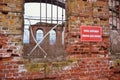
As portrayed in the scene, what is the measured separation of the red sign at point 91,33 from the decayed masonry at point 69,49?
6cm

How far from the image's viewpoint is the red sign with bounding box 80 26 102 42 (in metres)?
4.55

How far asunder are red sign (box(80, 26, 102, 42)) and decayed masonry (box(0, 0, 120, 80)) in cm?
6

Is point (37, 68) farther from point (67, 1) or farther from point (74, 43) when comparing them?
point (67, 1)

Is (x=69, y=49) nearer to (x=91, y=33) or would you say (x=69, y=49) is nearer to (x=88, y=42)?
(x=88, y=42)

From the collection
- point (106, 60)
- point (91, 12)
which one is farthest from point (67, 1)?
point (106, 60)

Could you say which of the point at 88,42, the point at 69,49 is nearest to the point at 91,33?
the point at 88,42

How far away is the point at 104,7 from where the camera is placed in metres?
4.79

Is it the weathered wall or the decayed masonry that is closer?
the decayed masonry

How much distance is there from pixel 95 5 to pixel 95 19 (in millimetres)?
308

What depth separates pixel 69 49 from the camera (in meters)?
4.43

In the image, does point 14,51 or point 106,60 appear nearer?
point 14,51

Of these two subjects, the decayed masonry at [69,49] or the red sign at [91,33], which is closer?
the decayed masonry at [69,49]

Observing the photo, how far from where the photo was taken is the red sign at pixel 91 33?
4.55 meters

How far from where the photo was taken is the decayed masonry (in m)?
3.97
